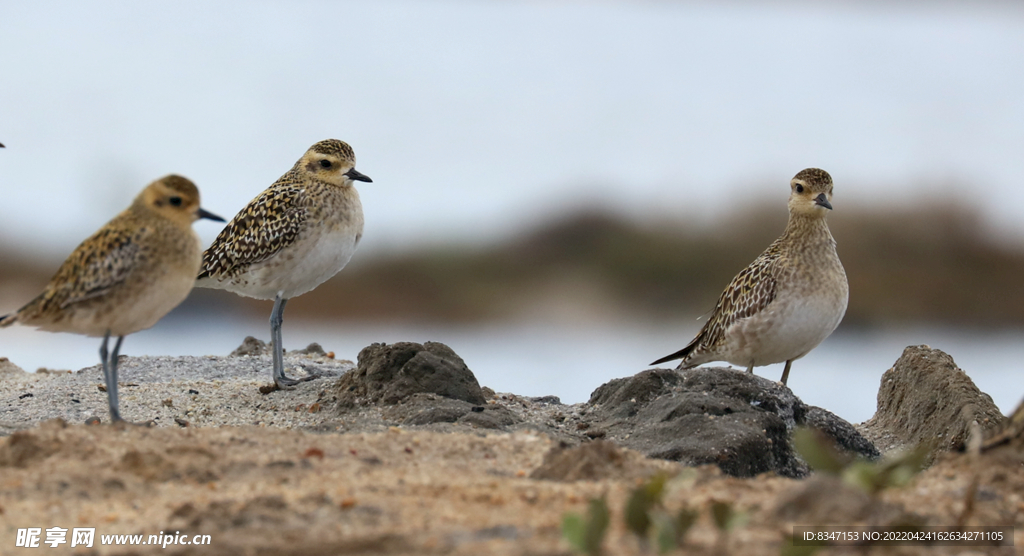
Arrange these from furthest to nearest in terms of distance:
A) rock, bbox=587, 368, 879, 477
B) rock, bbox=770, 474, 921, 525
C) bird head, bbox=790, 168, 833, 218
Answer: bird head, bbox=790, 168, 833, 218, rock, bbox=587, 368, 879, 477, rock, bbox=770, 474, 921, 525

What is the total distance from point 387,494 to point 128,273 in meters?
1.93

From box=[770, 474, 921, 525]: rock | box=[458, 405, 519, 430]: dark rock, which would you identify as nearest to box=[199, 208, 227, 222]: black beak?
box=[458, 405, 519, 430]: dark rock

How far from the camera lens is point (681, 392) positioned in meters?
6.72

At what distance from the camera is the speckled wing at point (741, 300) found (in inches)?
295

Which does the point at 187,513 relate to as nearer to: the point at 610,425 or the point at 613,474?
the point at 613,474

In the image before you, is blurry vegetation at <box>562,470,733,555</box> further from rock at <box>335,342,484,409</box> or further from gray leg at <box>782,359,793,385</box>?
gray leg at <box>782,359,793,385</box>

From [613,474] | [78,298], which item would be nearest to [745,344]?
[613,474]

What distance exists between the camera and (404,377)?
6.89 meters

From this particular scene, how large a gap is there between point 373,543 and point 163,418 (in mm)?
4570

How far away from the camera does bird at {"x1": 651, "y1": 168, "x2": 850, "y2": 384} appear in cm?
732

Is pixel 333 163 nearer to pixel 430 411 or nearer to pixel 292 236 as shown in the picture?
pixel 292 236

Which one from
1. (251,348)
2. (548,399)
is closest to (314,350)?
(251,348)

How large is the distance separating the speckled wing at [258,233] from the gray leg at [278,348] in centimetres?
44

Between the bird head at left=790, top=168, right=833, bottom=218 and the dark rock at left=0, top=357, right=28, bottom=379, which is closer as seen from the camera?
the bird head at left=790, top=168, right=833, bottom=218
